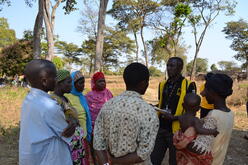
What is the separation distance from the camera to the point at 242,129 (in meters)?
6.39

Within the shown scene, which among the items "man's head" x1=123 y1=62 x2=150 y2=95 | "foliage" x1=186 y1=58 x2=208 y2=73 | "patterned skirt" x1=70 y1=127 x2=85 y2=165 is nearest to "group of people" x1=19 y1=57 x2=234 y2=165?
"man's head" x1=123 y1=62 x2=150 y2=95

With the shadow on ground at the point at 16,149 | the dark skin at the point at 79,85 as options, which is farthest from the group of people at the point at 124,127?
the shadow on ground at the point at 16,149

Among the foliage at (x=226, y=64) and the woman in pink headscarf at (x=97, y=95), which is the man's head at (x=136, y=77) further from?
the foliage at (x=226, y=64)

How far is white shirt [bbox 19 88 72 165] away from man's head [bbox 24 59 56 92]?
6 cm

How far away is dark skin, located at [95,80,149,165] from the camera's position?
152 cm

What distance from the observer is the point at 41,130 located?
1646 mm

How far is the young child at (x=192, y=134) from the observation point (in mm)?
1751

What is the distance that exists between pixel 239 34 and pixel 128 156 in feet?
107

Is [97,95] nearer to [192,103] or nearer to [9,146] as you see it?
[192,103]

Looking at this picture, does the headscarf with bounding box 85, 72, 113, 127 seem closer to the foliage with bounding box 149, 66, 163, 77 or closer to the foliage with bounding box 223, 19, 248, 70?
the foliage with bounding box 223, 19, 248, 70

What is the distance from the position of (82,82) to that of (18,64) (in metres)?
13.9

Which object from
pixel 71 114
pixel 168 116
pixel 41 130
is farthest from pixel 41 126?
pixel 168 116

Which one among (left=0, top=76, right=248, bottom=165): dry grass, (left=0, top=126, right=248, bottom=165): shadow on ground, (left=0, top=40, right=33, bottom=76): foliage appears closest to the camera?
(left=0, top=126, right=248, bottom=165): shadow on ground

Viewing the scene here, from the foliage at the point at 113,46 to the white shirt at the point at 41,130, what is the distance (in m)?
30.3
